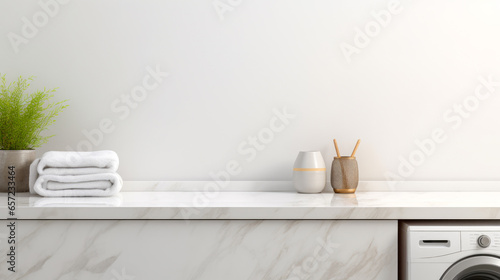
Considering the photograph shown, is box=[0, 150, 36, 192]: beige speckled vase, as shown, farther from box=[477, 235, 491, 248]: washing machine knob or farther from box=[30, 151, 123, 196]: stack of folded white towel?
box=[477, 235, 491, 248]: washing machine knob

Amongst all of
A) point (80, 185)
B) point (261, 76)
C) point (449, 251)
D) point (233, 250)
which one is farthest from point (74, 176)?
point (449, 251)

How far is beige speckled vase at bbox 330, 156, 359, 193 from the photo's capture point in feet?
6.65

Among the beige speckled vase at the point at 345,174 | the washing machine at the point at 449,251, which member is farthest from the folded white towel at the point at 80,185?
the washing machine at the point at 449,251

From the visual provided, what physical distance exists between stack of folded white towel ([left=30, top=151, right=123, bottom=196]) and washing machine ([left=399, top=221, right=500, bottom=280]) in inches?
43.4

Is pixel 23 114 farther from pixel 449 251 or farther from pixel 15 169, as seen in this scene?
pixel 449 251

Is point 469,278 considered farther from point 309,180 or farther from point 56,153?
point 56,153

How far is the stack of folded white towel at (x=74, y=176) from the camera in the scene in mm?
1899

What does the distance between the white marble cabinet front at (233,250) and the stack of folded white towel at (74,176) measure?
0.25m

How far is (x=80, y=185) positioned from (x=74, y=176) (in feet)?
0.14

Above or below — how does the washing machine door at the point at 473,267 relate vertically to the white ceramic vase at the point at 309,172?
below

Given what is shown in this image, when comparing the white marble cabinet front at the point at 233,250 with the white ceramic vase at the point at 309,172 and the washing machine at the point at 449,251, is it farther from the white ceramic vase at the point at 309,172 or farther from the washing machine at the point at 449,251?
the white ceramic vase at the point at 309,172

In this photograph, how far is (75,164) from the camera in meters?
1.93

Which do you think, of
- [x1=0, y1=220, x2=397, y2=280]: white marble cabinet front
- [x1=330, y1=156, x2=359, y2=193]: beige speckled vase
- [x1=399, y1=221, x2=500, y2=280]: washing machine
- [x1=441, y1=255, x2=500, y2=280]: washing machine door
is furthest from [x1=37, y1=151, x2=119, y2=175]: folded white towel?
[x1=441, y1=255, x2=500, y2=280]: washing machine door

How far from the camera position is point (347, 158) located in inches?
80.3
